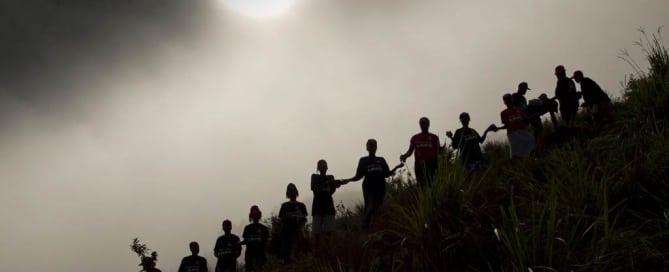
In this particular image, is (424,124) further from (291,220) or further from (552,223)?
(552,223)

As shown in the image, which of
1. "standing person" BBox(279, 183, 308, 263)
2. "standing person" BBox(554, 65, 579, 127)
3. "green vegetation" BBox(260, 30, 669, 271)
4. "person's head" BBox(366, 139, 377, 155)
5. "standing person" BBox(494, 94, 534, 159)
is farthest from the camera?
"standing person" BBox(554, 65, 579, 127)

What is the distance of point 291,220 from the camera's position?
33.3ft

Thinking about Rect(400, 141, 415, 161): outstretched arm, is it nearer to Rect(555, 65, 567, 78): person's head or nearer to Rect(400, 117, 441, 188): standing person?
Rect(400, 117, 441, 188): standing person

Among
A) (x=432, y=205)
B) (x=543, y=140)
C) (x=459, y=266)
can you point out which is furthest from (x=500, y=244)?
(x=543, y=140)

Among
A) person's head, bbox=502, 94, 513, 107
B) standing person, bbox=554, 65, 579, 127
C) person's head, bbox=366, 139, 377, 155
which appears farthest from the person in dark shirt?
standing person, bbox=554, 65, 579, 127

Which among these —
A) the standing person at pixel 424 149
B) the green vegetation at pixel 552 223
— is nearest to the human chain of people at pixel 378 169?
the standing person at pixel 424 149

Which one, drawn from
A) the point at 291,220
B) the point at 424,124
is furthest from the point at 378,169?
the point at 291,220

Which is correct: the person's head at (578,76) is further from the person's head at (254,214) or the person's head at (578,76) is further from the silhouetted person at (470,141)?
the person's head at (254,214)

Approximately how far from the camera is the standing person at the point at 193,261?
1055cm

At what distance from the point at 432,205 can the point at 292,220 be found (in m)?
5.72

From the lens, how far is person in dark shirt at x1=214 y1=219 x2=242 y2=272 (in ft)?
35.1

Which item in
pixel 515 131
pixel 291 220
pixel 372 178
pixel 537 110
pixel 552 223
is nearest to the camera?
pixel 552 223

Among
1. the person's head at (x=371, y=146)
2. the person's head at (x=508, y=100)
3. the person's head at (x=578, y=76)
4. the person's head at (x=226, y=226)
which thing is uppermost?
the person's head at (x=578, y=76)

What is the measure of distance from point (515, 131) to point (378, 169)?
8.37 feet
